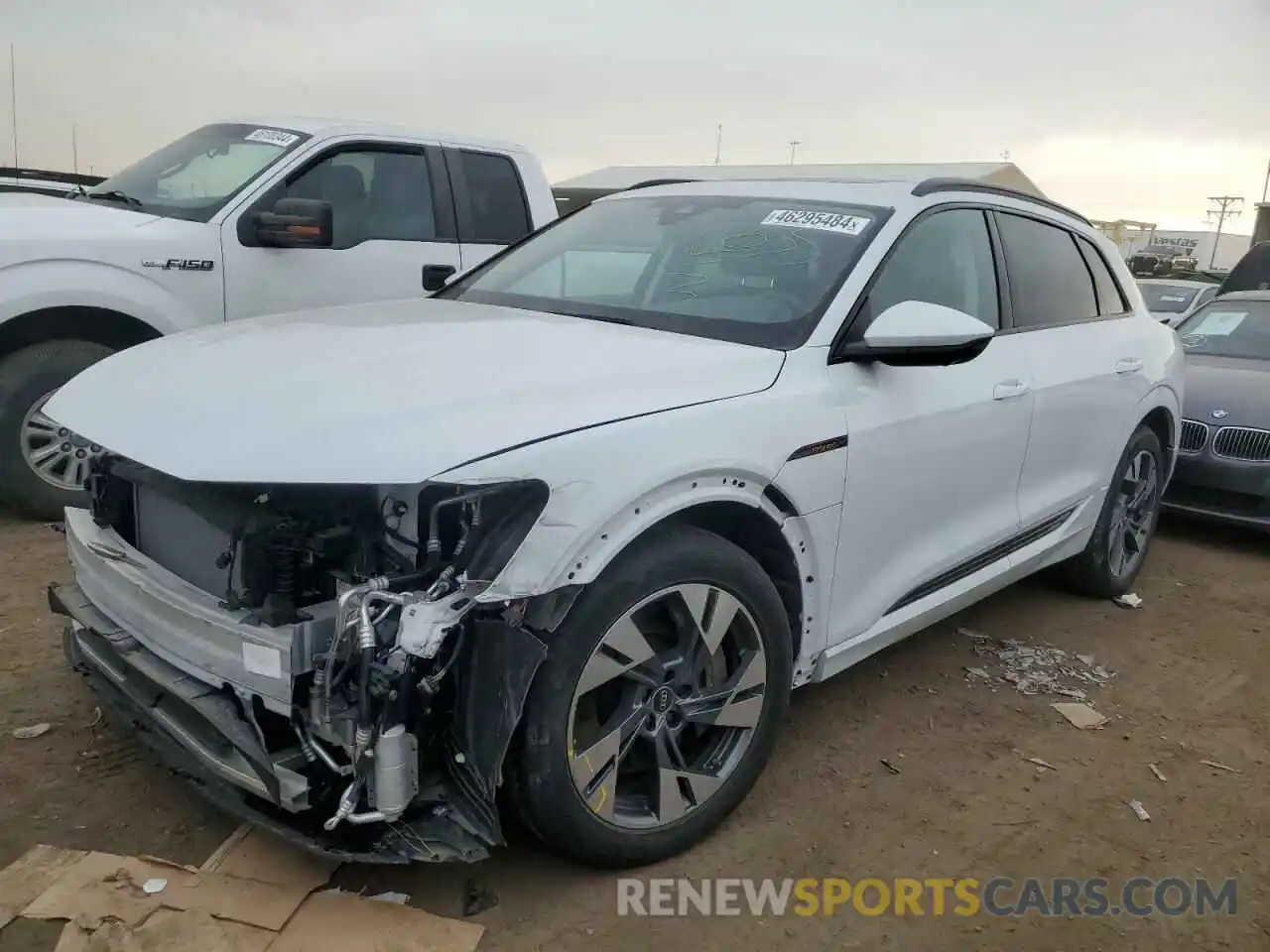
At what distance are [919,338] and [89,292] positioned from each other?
392cm

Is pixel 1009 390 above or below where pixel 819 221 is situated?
below

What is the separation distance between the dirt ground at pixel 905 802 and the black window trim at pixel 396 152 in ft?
6.24

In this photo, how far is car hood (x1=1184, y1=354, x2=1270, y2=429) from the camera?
6.30 meters

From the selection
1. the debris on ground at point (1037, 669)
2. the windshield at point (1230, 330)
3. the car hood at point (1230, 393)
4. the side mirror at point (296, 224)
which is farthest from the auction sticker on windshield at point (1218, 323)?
the side mirror at point (296, 224)

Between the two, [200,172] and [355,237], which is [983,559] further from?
[200,172]

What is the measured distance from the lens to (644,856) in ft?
8.72

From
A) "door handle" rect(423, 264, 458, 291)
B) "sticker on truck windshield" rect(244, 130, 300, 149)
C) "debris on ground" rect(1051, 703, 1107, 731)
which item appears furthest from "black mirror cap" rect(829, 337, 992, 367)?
"sticker on truck windshield" rect(244, 130, 300, 149)

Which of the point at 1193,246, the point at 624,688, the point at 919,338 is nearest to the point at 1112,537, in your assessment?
the point at 919,338

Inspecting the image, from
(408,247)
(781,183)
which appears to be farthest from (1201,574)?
(408,247)

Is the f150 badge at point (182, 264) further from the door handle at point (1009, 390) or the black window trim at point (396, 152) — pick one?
the door handle at point (1009, 390)

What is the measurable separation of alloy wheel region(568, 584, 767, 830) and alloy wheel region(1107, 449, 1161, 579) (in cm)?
282

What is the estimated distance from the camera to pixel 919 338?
291 cm

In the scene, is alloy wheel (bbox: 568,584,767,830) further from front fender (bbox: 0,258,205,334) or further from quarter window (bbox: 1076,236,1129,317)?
front fender (bbox: 0,258,205,334)

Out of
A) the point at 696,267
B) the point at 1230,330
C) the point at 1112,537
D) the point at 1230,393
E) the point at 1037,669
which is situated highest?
the point at 696,267
